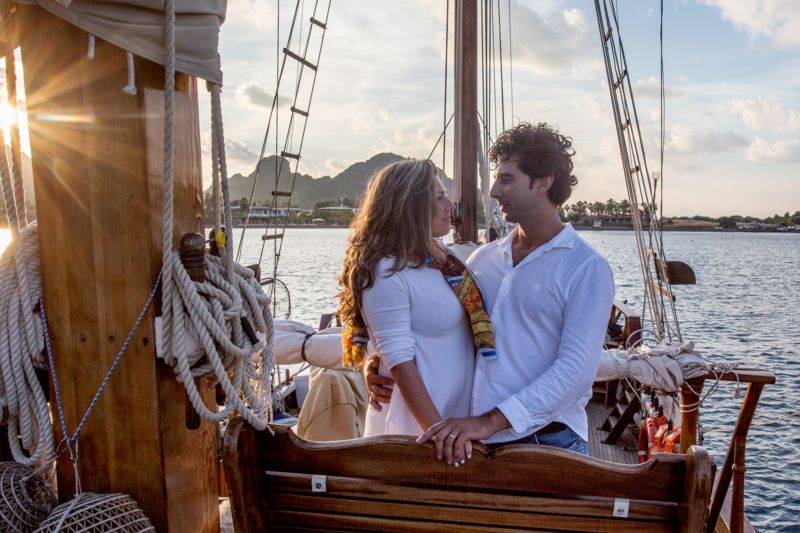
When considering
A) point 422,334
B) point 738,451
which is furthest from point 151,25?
point 738,451

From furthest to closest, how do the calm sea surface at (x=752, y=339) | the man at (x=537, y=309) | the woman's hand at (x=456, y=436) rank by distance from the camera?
the calm sea surface at (x=752, y=339) → the man at (x=537, y=309) → the woman's hand at (x=456, y=436)

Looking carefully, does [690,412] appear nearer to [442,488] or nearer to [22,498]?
[442,488]

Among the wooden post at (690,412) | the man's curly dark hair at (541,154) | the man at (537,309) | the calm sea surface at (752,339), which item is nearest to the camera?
the man at (537,309)

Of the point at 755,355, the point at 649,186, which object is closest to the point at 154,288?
the point at 649,186

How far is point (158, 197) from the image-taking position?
57.0 inches

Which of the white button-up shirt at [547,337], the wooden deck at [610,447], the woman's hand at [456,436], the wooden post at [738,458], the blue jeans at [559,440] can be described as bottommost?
the wooden deck at [610,447]

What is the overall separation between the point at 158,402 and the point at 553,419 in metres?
1.16

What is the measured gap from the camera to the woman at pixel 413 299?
5.92 ft

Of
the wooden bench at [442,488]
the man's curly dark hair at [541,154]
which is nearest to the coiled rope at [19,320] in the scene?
the wooden bench at [442,488]

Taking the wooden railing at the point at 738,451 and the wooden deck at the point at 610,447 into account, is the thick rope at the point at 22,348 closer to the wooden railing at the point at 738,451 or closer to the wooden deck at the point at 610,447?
the wooden railing at the point at 738,451

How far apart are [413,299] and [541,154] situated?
687 millimetres

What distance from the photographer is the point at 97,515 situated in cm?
138

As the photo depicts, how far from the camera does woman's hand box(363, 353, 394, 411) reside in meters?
1.99

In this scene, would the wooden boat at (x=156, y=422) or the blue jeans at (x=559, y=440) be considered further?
the blue jeans at (x=559, y=440)
